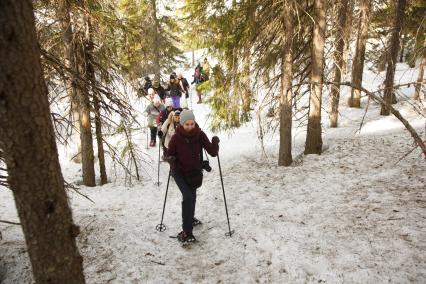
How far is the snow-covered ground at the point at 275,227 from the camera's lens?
16.4 feet

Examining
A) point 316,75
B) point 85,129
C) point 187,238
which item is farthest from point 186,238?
point 316,75

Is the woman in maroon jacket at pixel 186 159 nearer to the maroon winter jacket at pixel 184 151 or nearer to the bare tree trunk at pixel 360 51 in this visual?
the maroon winter jacket at pixel 184 151

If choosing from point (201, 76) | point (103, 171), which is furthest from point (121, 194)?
point (201, 76)

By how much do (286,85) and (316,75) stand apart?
968 mm

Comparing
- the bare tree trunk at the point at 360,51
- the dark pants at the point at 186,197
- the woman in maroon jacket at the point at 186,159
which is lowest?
the dark pants at the point at 186,197

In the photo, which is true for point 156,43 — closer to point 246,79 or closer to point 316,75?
point 246,79

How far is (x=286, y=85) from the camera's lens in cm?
927

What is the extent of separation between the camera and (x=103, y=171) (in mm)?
10461

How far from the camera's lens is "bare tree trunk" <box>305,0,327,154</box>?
360 inches

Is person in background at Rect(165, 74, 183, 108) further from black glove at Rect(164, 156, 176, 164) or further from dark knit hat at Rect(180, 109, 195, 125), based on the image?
black glove at Rect(164, 156, 176, 164)

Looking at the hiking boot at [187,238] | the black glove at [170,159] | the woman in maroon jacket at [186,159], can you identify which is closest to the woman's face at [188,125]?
the woman in maroon jacket at [186,159]

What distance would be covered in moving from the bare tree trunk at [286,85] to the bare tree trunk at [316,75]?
2.31 feet

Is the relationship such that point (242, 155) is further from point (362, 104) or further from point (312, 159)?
point (362, 104)

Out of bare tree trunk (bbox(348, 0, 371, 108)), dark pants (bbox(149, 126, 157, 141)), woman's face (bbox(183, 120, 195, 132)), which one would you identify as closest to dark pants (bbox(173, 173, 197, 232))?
woman's face (bbox(183, 120, 195, 132))
